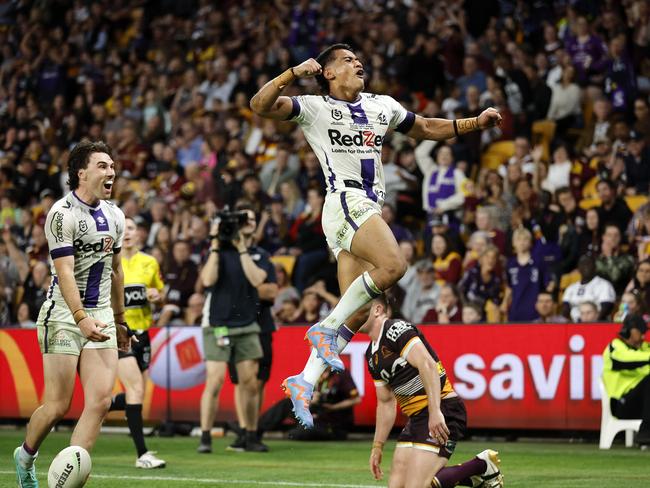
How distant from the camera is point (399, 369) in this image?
8961mm

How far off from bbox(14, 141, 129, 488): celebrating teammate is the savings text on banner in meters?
6.93

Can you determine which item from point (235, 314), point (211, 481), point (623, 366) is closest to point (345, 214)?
point (211, 481)

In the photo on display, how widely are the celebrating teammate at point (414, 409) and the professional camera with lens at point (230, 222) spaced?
4.97 m

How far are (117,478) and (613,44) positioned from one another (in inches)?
449

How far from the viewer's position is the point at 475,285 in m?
16.8

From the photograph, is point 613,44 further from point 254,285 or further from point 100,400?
point 100,400

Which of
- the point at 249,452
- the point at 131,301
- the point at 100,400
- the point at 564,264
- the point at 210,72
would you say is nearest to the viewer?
the point at 100,400

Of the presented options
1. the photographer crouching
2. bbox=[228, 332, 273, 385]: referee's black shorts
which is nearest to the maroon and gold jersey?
the photographer crouching

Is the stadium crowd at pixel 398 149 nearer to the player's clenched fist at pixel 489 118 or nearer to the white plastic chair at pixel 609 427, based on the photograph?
the white plastic chair at pixel 609 427

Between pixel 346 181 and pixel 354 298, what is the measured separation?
87 cm

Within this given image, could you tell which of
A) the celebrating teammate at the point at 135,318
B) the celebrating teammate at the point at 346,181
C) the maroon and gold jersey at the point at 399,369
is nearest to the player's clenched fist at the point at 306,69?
the celebrating teammate at the point at 346,181

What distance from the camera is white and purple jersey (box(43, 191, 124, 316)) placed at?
28.8 feet

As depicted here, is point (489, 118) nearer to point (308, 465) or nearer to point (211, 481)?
point (211, 481)

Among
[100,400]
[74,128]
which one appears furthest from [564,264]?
[74,128]
